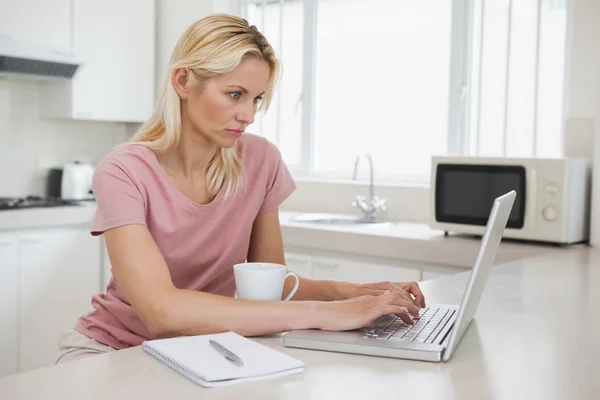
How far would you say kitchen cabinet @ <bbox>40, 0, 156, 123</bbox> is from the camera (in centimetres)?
382

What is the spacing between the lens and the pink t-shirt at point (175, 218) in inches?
56.0

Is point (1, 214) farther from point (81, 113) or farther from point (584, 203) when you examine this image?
point (584, 203)

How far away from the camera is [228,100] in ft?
5.02

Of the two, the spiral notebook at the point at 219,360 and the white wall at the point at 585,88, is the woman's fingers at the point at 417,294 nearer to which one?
the spiral notebook at the point at 219,360

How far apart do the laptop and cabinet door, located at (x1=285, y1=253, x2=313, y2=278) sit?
1.72m

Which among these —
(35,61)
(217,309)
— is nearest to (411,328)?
(217,309)

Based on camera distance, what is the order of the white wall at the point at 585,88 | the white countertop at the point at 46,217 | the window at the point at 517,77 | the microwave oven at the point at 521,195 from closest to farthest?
the microwave oven at the point at 521,195, the white wall at the point at 585,88, the window at the point at 517,77, the white countertop at the point at 46,217

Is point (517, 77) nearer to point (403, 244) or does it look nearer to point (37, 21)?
point (403, 244)

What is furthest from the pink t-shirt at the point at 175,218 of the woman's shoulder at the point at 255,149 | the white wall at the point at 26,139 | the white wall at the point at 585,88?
the white wall at the point at 26,139

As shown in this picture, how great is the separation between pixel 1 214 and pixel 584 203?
94.3 inches

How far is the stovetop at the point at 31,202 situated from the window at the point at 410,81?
1.22 meters

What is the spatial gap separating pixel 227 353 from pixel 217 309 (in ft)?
0.67

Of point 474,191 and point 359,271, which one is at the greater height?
point 474,191

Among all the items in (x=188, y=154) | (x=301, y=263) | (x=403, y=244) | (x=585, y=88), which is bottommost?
(x=301, y=263)
